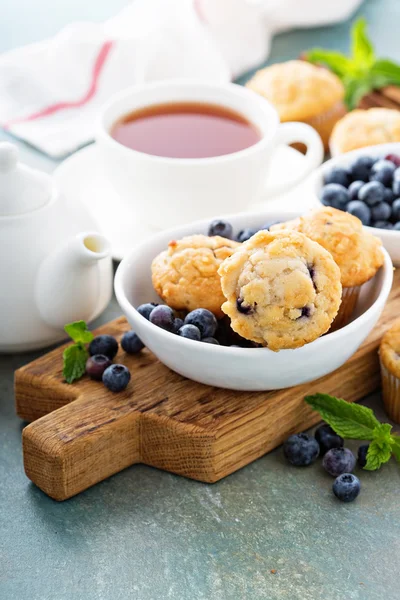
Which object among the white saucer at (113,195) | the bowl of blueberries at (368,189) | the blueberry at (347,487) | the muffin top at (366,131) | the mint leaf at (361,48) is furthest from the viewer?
the mint leaf at (361,48)

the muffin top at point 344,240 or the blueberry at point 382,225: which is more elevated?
the muffin top at point 344,240

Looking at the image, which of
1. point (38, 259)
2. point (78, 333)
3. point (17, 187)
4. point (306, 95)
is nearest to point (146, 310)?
point (78, 333)

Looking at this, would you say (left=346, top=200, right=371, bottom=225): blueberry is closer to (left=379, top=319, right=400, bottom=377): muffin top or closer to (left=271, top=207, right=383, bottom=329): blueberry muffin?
(left=271, top=207, right=383, bottom=329): blueberry muffin

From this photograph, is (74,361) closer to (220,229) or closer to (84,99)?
(220,229)

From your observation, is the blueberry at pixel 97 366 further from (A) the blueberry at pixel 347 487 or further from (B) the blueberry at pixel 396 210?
(B) the blueberry at pixel 396 210

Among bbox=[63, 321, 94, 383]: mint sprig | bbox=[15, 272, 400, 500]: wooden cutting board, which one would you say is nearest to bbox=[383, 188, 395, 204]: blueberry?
bbox=[15, 272, 400, 500]: wooden cutting board

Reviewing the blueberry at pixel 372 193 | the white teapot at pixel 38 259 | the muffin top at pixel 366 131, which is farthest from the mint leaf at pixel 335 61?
the white teapot at pixel 38 259
